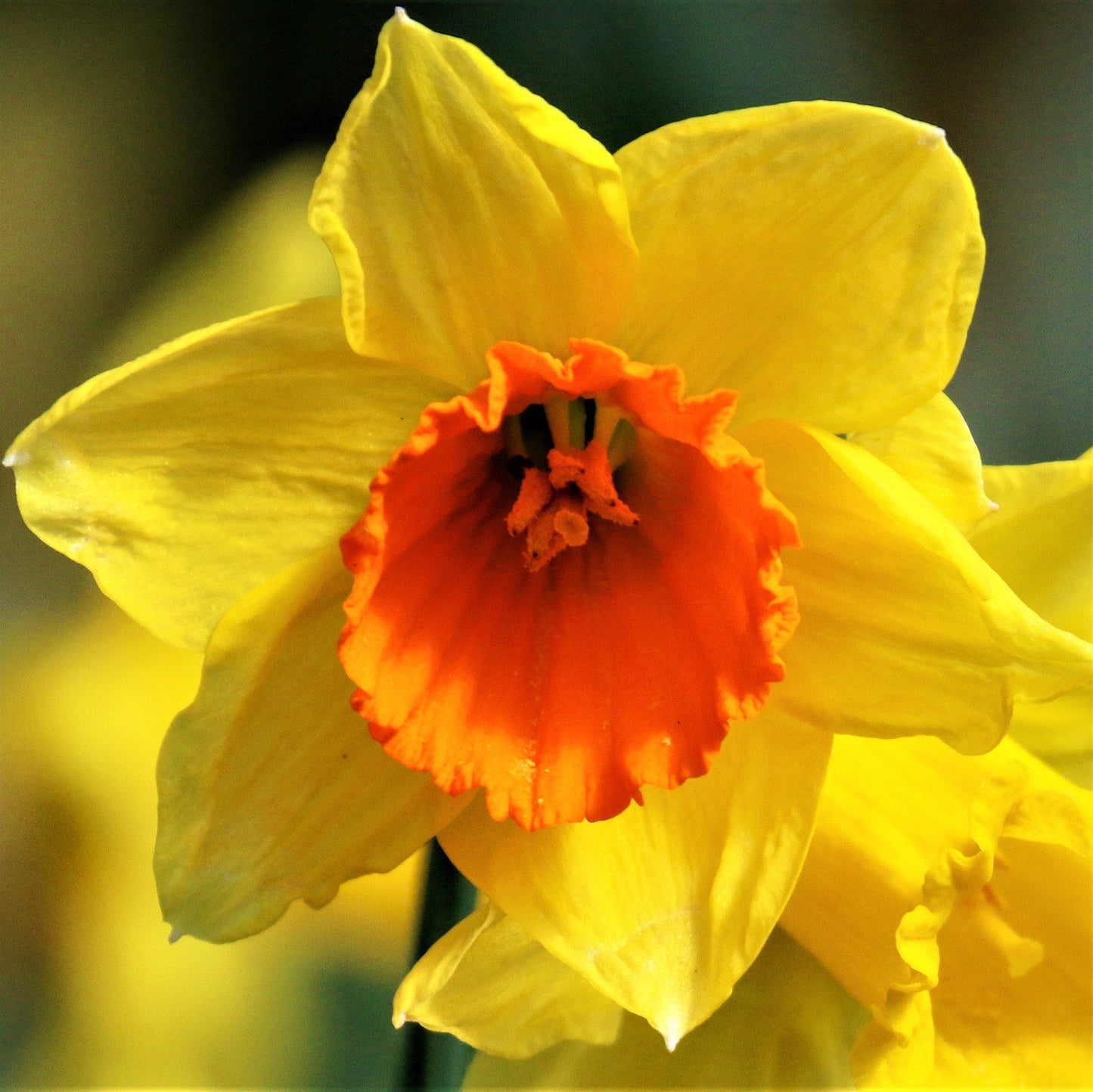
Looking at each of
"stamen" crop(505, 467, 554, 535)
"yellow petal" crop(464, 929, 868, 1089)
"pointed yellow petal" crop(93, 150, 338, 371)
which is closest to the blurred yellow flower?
"pointed yellow petal" crop(93, 150, 338, 371)

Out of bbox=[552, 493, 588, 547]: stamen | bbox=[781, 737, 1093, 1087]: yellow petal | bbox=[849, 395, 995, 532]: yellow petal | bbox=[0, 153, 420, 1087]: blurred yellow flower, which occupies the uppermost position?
bbox=[849, 395, 995, 532]: yellow petal

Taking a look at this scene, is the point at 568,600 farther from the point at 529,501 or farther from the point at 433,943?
the point at 433,943

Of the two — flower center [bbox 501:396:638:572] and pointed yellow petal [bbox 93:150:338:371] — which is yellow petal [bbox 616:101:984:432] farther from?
pointed yellow petal [bbox 93:150:338:371]

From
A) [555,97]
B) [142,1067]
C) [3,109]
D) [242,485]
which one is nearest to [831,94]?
[555,97]

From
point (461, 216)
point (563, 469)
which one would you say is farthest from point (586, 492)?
point (461, 216)

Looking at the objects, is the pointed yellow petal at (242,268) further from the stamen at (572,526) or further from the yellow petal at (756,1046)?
the yellow petal at (756,1046)

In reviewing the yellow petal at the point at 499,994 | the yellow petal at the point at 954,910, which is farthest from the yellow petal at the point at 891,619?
the yellow petal at the point at 499,994
